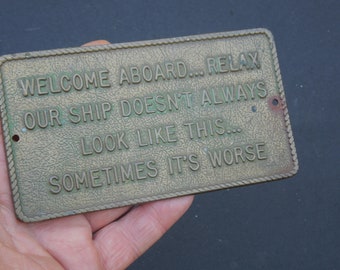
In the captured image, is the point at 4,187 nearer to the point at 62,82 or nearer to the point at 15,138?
the point at 15,138

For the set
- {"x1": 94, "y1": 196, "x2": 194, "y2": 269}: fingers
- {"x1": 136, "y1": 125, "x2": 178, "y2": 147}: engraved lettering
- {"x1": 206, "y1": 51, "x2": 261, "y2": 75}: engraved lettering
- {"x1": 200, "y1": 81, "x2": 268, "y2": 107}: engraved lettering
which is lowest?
{"x1": 94, "y1": 196, "x2": 194, "y2": 269}: fingers

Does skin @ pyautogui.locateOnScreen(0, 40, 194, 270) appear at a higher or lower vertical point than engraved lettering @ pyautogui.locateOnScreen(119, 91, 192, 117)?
lower

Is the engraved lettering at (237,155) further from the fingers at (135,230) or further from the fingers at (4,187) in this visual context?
the fingers at (4,187)

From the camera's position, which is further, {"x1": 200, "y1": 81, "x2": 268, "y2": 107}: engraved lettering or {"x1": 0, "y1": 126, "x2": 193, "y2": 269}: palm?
{"x1": 200, "y1": 81, "x2": 268, "y2": 107}: engraved lettering

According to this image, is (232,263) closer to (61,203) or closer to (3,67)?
(61,203)

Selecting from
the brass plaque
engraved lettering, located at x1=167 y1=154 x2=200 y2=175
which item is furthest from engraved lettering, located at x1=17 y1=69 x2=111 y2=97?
engraved lettering, located at x1=167 y1=154 x2=200 y2=175

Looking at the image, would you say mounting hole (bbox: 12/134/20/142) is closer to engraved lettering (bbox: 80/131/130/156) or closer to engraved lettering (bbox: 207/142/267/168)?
engraved lettering (bbox: 80/131/130/156)

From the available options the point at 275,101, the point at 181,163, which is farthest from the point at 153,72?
the point at 275,101
